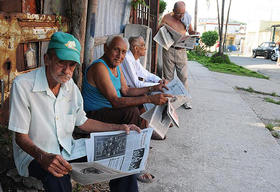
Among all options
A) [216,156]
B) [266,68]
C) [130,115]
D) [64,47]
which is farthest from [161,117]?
[266,68]

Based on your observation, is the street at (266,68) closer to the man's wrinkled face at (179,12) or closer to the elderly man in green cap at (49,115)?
the man's wrinkled face at (179,12)

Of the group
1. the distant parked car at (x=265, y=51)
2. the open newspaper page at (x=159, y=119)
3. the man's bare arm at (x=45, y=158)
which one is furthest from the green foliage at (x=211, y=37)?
the man's bare arm at (x=45, y=158)

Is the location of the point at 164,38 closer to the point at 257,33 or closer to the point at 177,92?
the point at 177,92

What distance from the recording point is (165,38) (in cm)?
489

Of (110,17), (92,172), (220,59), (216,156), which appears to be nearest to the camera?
(92,172)

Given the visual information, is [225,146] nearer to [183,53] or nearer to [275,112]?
[183,53]

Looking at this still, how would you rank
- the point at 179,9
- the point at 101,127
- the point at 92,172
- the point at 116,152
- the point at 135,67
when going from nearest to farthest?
the point at 92,172 → the point at 116,152 → the point at 101,127 → the point at 135,67 → the point at 179,9

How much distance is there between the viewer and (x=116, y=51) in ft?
8.97

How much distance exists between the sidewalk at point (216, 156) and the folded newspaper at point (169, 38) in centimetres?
120

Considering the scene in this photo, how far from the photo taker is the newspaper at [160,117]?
2.68m

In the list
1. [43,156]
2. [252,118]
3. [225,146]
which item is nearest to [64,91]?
[43,156]

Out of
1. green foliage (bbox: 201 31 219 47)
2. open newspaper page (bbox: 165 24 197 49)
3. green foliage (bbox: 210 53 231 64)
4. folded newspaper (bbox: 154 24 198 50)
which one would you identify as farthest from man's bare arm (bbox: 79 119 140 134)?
green foliage (bbox: 201 31 219 47)

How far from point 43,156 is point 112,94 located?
1.13 meters

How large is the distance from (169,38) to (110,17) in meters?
1.24
